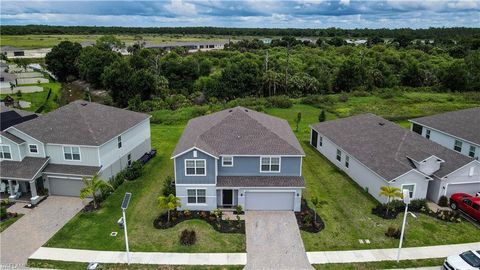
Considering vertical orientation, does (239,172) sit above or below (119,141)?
below

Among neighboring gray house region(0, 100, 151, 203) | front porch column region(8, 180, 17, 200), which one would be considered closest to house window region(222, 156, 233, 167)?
neighboring gray house region(0, 100, 151, 203)

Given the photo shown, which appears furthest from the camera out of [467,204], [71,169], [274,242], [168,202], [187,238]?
[71,169]

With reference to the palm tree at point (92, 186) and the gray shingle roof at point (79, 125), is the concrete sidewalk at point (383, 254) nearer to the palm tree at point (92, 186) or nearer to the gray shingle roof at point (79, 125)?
the palm tree at point (92, 186)

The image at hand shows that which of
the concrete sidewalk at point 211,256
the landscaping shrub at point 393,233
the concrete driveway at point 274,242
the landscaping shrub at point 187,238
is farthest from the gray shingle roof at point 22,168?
the landscaping shrub at point 393,233

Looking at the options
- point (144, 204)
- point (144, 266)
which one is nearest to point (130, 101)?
point (144, 204)

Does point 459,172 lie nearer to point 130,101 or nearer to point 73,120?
point 73,120

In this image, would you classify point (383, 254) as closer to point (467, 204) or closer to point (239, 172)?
point (467, 204)

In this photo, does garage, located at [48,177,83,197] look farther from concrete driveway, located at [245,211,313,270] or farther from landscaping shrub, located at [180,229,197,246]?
concrete driveway, located at [245,211,313,270]

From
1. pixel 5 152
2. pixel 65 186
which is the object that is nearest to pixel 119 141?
pixel 65 186
